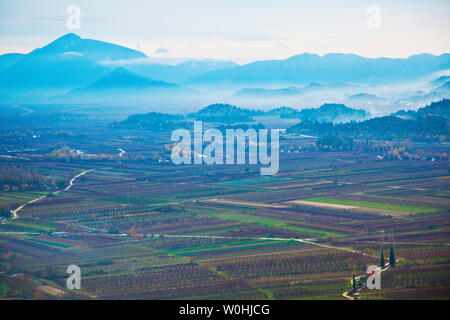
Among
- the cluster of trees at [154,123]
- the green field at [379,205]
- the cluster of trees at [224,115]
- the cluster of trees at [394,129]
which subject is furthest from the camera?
the cluster of trees at [224,115]

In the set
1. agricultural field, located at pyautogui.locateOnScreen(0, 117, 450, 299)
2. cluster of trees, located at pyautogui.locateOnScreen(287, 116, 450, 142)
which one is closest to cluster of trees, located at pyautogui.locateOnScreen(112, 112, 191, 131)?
cluster of trees, located at pyautogui.locateOnScreen(287, 116, 450, 142)

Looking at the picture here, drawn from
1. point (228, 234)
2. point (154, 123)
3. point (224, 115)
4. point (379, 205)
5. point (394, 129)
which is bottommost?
point (228, 234)

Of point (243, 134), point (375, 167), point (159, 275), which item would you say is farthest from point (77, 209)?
point (243, 134)

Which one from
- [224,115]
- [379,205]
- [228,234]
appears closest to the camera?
[228,234]

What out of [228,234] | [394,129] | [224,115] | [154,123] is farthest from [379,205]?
[224,115]

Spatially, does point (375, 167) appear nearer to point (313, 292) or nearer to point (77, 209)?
point (77, 209)

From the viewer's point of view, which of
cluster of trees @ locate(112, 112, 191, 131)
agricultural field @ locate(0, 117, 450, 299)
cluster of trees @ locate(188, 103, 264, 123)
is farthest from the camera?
cluster of trees @ locate(188, 103, 264, 123)

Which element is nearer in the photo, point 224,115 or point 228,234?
point 228,234

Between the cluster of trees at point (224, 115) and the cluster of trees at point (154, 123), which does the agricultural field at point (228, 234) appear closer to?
the cluster of trees at point (154, 123)

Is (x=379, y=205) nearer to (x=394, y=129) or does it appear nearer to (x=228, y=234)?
(x=228, y=234)

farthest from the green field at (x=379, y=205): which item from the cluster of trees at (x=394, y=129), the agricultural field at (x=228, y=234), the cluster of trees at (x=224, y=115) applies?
the cluster of trees at (x=224, y=115)

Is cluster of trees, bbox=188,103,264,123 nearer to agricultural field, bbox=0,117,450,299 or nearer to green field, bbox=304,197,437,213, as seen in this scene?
agricultural field, bbox=0,117,450,299
